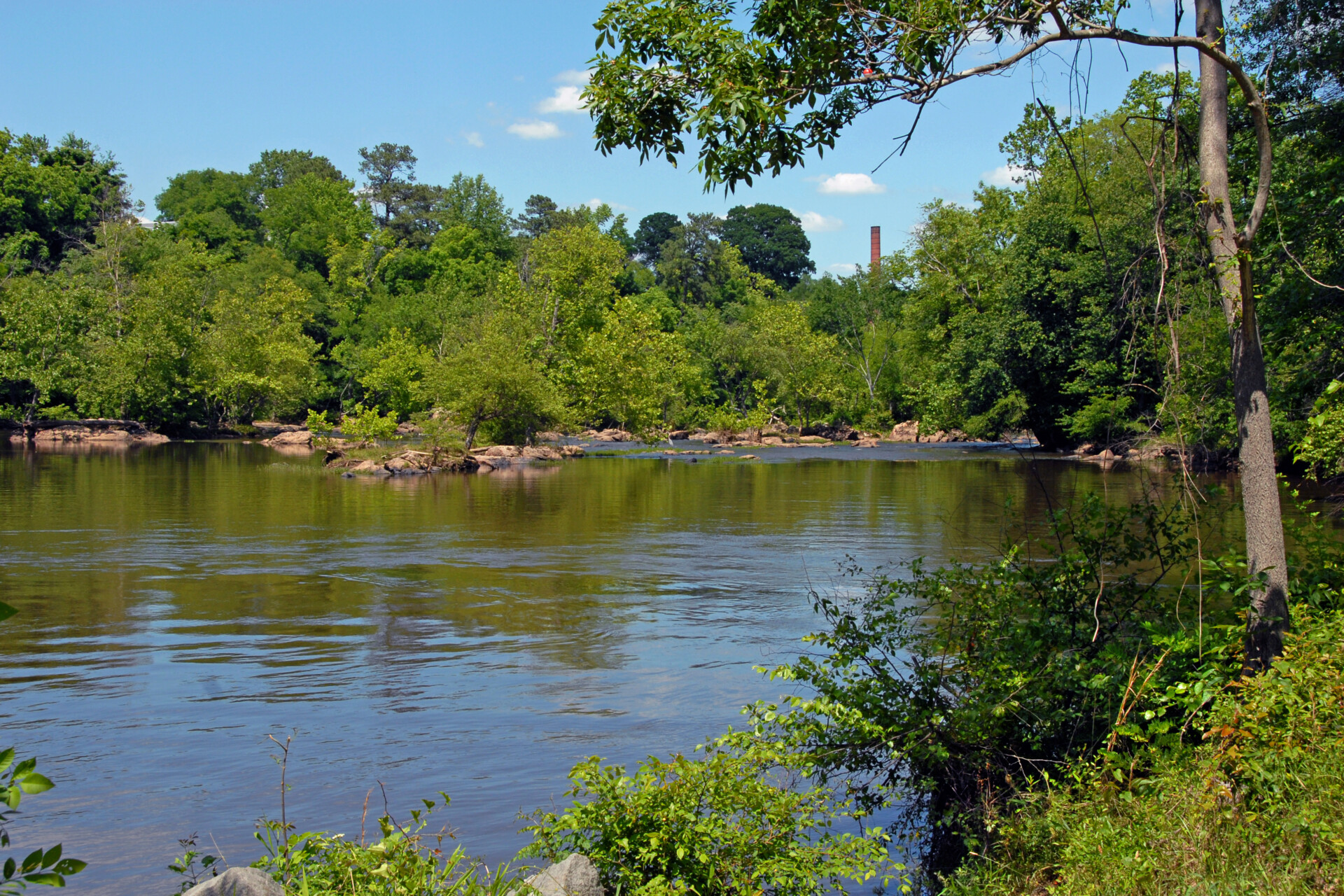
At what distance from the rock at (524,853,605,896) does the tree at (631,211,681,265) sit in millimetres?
107458

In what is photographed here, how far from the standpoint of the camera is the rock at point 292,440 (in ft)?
173

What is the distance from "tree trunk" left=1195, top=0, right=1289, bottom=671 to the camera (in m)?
5.79

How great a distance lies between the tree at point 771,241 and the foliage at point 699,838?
106 meters

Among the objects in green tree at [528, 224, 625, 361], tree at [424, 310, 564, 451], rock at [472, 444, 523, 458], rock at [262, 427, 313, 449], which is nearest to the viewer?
tree at [424, 310, 564, 451]

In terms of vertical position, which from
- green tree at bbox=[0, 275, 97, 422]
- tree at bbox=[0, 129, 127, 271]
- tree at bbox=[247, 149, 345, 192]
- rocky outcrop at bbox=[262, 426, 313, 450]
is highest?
tree at bbox=[247, 149, 345, 192]

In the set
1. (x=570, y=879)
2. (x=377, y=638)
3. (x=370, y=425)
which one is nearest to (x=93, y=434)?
(x=370, y=425)

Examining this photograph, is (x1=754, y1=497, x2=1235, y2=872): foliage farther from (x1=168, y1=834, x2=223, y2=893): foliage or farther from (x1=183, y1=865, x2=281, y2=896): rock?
(x1=168, y1=834, x2=223, y2=893): foliage

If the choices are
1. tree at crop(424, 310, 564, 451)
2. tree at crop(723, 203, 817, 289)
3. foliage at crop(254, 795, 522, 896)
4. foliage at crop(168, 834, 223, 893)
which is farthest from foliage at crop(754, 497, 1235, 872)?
tree at crop(723, 203, 817, 289)

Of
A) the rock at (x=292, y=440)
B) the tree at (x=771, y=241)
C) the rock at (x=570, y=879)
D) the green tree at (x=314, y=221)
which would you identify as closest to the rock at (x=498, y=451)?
the rock at (x=292, y=440)

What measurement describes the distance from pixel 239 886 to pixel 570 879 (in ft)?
4.85

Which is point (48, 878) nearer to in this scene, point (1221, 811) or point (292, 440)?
point (1221, 811)

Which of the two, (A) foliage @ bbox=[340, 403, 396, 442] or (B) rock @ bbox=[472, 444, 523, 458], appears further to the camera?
(B) rock @ bbox=[472, 444, 523, 458]

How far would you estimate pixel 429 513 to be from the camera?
2553cm

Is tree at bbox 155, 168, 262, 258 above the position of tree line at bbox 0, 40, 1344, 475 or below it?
above
